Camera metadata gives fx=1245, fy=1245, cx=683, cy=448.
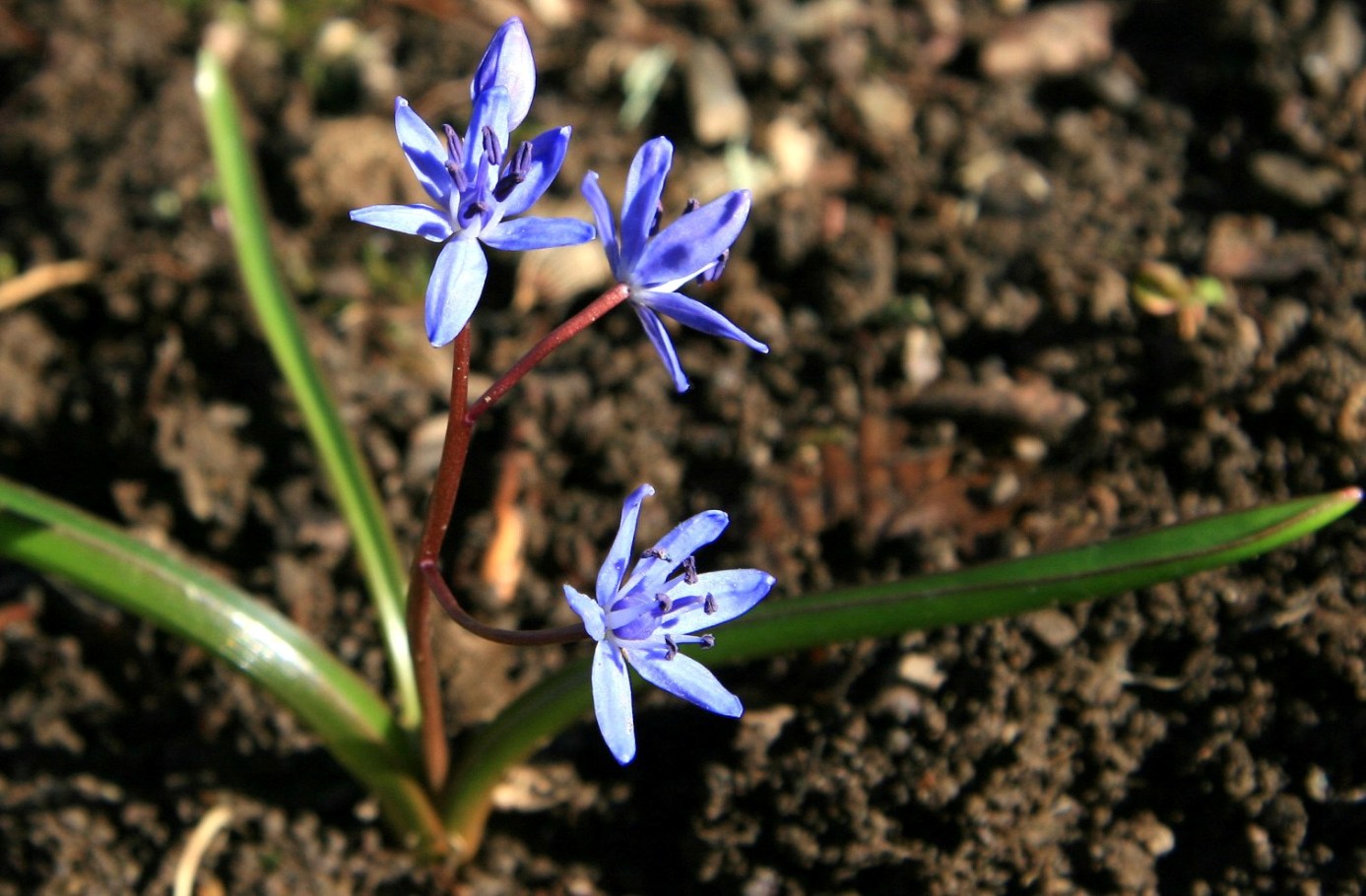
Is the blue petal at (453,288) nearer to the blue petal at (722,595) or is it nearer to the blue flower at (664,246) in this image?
the blue flower at (664,246)

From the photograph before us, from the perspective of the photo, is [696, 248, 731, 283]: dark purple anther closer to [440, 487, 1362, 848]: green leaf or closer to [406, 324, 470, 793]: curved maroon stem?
[406, 324, 470, 793]: curved maroon stem

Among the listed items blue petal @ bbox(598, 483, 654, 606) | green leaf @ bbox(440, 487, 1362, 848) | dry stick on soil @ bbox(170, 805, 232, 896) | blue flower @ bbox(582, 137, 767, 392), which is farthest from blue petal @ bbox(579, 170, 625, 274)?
dry stick on soil @ bbox(170, 805, 232, 896)

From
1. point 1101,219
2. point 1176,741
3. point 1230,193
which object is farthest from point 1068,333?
point 1176,741

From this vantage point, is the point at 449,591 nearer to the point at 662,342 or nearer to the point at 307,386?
the point at 307,386

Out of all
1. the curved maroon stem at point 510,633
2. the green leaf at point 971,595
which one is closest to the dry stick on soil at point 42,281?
the green leaf at point 971,595

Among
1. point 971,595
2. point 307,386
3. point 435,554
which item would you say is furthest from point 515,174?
point 307,386

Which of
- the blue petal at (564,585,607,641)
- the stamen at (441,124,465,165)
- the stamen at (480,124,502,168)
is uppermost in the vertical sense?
the stamen at (441,124,465,165)

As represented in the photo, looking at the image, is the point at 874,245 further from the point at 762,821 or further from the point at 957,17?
the point at 762,821
